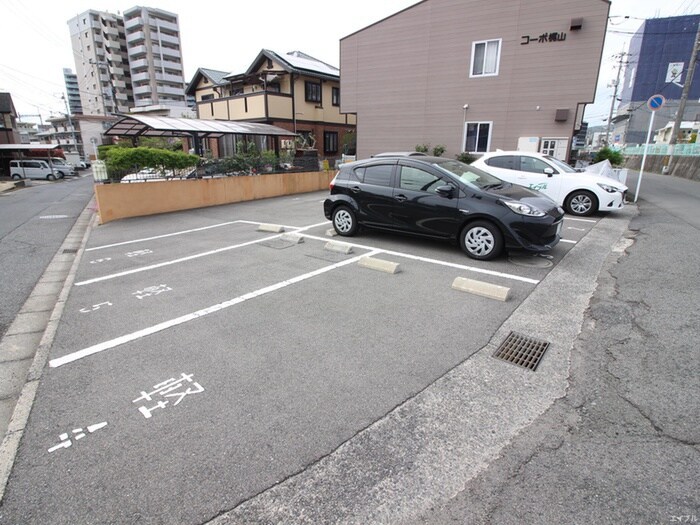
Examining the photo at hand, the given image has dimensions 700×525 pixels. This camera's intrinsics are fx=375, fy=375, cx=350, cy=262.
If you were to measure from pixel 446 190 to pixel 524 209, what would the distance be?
3.89ft

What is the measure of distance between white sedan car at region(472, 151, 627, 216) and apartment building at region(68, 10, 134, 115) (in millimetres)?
68216

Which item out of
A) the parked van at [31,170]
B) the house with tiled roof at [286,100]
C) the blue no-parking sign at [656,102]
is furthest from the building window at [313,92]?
the parked van at [31,170]

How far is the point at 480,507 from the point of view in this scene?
6.42 feet

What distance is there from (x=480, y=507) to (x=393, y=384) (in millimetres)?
1109

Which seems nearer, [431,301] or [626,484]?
[626,484]

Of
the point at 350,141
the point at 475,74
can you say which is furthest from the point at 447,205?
the point at 350,141

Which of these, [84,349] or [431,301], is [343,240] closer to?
[431,301]

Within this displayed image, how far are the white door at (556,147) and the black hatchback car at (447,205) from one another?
927cm

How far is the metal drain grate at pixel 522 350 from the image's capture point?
3.26 metres

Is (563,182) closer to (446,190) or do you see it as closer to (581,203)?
(581,203)

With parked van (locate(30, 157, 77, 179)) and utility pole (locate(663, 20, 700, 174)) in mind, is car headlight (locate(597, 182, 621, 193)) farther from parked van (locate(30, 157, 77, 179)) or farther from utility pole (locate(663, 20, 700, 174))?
parked van (locate(30, 157, 77, 179))

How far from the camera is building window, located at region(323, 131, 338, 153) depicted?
26.1m

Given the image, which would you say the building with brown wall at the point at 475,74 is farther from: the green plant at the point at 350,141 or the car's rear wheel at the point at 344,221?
the car's rear wheel at the point at 344,221

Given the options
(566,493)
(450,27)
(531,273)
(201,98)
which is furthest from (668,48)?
(566,493)
